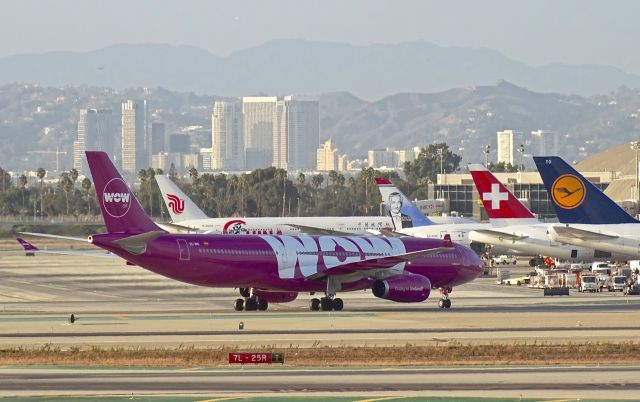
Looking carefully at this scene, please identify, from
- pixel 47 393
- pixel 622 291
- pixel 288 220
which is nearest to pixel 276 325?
pixel 47 393

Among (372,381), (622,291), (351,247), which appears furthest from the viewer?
(622,291)

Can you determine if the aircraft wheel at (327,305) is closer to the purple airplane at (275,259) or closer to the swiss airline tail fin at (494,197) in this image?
the purple airplane at (275,259)

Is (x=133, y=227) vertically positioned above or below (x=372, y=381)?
above

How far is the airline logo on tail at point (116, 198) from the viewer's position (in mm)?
62938

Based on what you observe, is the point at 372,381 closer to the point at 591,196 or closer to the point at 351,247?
the point at 351,247

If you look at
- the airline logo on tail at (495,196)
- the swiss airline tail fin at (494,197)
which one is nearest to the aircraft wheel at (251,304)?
the swiss airline tail fin at (494,197)

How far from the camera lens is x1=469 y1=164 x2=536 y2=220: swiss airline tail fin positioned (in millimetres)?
92875

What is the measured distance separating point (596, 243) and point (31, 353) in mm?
40550

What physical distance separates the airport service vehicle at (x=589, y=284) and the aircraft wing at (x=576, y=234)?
7.54 metres

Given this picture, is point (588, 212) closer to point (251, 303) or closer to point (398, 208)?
point (251, 303)

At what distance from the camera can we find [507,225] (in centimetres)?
9431

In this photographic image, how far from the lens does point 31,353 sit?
45.6 meters

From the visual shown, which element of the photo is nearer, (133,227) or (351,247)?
(133,227)

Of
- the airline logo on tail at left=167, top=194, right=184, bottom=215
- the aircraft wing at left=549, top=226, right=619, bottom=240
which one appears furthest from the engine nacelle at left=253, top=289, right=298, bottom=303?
the airline logo on tail at left=167, top=194, right=184, bottom=215
